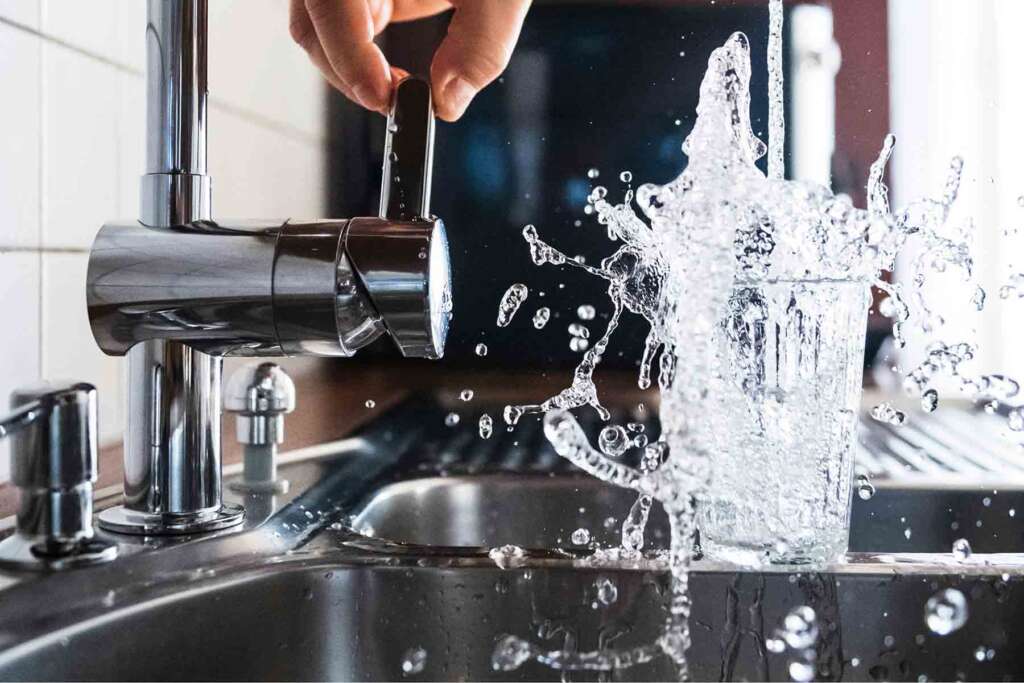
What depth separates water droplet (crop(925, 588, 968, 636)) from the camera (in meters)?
0.56

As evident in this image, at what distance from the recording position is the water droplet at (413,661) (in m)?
0.56

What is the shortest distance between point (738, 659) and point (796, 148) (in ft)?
3.81

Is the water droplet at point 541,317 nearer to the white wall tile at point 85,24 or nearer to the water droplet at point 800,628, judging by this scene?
the white wall tile at point 85,24

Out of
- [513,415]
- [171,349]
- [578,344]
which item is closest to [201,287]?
[171,349]

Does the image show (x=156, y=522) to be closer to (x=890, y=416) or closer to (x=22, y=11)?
(x=22, y=11)

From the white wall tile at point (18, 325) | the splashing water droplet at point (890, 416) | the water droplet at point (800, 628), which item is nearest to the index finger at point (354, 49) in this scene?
the white wall tile at point (18, 325)

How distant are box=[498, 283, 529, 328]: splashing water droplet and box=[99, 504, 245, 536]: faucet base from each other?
2.46ft

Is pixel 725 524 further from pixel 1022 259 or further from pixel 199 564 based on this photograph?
pixel 1022 259

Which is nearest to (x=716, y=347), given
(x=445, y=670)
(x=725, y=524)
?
(x=725, y=524)

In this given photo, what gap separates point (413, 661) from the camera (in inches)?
22.1

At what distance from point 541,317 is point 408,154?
90 cm

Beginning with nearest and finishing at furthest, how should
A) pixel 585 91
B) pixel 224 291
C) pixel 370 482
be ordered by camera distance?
pixel 224 291 → pixel 370 482 → pixel 585 91

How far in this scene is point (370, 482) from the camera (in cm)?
81

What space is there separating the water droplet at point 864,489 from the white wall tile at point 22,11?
631 mm
